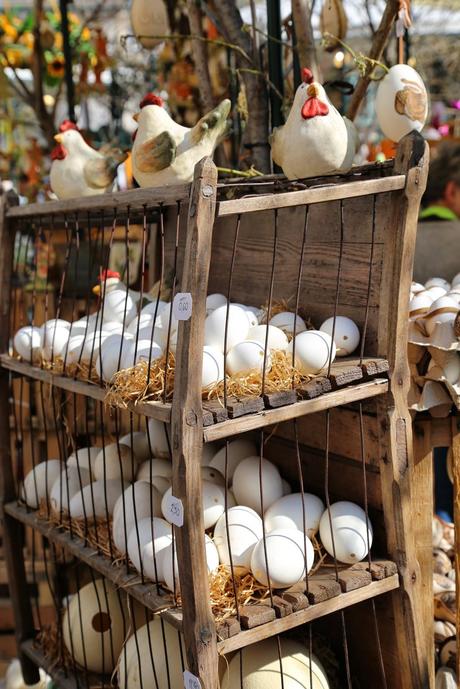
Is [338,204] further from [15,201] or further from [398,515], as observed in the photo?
[15,201]

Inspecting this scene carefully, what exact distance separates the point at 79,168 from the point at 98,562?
0.94 meters

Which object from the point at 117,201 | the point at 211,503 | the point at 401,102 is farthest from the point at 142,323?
the point at 401,102

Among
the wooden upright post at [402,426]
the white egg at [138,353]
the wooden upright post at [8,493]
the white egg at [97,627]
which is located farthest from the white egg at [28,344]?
the wooden upright post at [402,426]

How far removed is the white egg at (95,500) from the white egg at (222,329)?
0.56 m

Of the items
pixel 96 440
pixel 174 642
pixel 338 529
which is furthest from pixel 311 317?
pixel 96 440

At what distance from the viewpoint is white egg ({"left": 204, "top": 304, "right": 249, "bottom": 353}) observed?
1.56 meters

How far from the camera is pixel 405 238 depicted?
154 centimetres

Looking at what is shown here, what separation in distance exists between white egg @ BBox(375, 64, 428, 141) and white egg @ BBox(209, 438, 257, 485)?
2.58 feet

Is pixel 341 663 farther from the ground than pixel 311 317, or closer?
closer

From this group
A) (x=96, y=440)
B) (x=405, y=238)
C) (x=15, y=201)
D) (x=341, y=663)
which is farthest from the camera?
(x=96, y=440)

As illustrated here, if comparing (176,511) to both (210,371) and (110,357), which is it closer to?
(210,371)

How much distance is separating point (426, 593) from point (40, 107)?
2410mm

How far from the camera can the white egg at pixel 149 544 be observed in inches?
62.1

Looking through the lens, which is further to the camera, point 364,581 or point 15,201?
point 15,201
